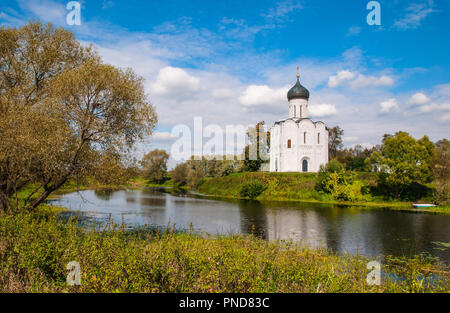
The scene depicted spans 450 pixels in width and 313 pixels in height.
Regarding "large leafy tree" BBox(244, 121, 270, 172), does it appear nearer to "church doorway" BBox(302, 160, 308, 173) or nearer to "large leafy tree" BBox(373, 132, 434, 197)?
"church doorway" BBox(302, 160, 308, 173)

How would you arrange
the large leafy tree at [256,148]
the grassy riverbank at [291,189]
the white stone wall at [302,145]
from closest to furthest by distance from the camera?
the grassy riverbank at [291,189]
the white stone wall at [302,145]
the large leafy tree at [256,148]

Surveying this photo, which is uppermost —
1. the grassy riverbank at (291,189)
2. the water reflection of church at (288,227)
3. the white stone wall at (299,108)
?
the white stone wall at (299,108)

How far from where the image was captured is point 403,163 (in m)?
38.1

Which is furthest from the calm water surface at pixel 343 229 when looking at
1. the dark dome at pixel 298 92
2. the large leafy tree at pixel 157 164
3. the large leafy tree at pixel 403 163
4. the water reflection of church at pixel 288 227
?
the large leafy tree at pixel 157 164

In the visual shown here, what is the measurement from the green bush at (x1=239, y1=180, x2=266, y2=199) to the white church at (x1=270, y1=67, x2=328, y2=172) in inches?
409

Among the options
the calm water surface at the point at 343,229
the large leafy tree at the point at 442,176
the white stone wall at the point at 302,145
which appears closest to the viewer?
the calm water surface at the point at 343,229

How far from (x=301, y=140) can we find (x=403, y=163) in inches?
822

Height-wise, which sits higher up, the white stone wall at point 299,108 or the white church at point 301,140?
the white stone wall at point 299,108

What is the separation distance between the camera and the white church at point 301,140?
5672 cm

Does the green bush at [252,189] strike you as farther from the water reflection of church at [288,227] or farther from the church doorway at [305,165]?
the water reflection of church at [288,227]

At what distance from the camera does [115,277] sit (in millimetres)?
5828

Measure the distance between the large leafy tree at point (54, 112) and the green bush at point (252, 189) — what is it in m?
33.0
